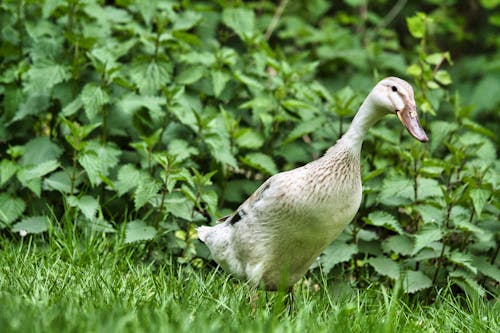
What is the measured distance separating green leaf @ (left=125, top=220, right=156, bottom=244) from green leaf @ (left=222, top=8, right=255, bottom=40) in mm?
2041

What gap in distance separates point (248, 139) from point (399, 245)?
1304mm

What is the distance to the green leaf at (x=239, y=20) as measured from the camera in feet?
21.3

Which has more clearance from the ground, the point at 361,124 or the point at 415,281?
the point at 361,124

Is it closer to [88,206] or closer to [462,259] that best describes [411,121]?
[462,259]

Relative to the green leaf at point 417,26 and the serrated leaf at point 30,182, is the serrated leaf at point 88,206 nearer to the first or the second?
the serrated leaf at point 30,182

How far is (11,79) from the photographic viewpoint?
5.68 m

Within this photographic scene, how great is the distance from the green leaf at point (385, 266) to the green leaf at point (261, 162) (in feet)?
3.09

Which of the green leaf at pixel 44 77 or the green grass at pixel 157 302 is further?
the green leaf at pixel 44 77

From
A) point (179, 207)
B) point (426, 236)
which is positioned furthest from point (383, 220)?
point (179, 207)

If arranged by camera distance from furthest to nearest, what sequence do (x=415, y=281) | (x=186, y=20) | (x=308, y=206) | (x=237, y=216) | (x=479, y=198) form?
(x=186, y=20) → (x=415, y=281) → (x=479, y=198) → (x=237, y=216) → (x=308, y=206)

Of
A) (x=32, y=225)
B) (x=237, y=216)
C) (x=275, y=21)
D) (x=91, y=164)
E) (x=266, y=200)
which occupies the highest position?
(x=266, y=200)

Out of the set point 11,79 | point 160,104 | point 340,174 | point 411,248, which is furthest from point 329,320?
point 11,79

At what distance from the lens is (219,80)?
588 centimetres

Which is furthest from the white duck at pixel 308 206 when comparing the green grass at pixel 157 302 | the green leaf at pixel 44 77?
the green leaf at pixel 44 77
